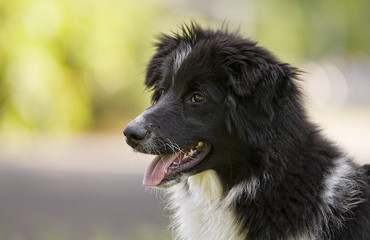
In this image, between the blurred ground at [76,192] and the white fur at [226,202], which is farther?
the blurred ground at [76,192]

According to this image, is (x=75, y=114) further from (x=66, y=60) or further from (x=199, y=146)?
(x=199, y=146)

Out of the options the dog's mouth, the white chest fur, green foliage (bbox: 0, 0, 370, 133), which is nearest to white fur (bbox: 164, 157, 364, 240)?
the white chest fur

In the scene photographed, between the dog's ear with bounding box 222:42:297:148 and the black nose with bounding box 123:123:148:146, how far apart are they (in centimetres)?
57

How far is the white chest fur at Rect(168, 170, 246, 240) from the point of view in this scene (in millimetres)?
4316

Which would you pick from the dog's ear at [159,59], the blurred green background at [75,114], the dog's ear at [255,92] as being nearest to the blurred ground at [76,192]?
the blurred green background at [75,114]

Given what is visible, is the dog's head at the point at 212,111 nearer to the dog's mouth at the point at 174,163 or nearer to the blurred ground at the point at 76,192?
the dog's mouth at the point at 174,163

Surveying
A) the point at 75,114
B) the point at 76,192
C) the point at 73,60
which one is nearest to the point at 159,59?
the point at 76,192

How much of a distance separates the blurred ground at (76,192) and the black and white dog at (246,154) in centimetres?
207

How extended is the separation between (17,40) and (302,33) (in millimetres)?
24848

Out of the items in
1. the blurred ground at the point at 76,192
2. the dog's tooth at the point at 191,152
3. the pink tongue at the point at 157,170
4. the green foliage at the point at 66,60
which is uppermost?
the dog's tooth at the point at 191,152

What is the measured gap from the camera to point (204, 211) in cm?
448

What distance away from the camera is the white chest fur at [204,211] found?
4.32 metres

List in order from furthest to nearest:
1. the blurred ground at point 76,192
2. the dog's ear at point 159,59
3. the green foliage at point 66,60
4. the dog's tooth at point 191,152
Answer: the green foliage at point 66,60 → the blurred ground at point 76,192 → the dog's ear at point 159,59 → the dog's tooth at point 191,152

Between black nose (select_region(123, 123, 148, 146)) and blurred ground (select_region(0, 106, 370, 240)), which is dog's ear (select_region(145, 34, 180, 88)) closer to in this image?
black nose (select_region(123, 123, 148, 146))
